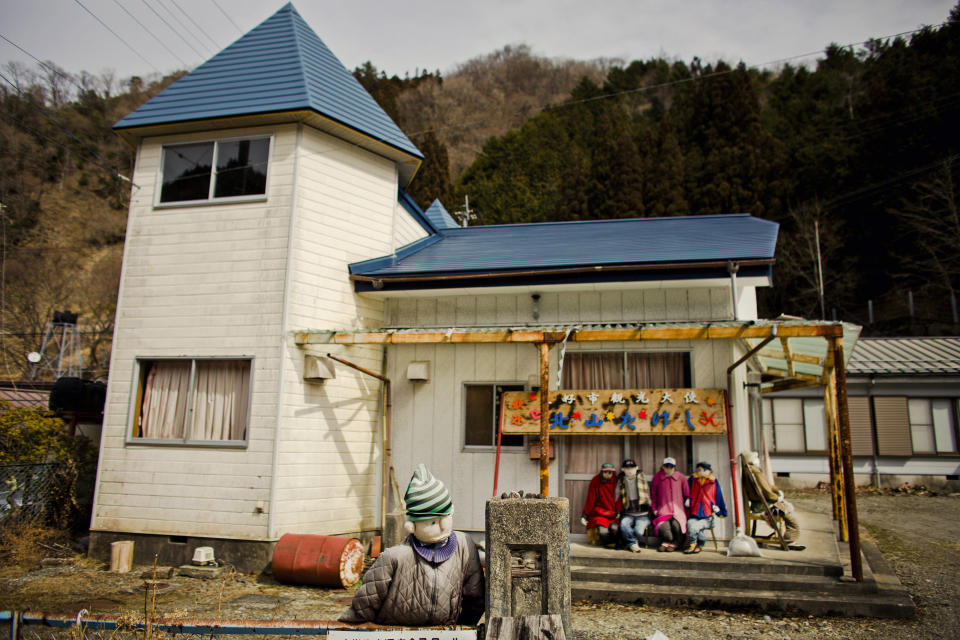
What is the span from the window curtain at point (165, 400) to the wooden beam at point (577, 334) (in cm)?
190

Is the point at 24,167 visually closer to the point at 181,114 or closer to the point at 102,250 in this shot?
the point at 102,250

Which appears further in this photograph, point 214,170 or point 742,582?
point 214,170

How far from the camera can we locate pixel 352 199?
31.5ft

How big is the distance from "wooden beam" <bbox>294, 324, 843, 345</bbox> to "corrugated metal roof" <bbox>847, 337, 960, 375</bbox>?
10235mm

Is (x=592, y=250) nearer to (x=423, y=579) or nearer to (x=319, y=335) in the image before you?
(x=319, y=335)

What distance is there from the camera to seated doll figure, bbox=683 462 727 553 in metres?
7.50

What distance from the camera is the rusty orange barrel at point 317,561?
730cm

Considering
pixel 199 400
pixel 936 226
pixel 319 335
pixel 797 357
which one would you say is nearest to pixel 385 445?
pixel 319 335

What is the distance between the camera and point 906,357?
54.3ft

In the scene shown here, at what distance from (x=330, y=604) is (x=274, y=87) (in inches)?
288

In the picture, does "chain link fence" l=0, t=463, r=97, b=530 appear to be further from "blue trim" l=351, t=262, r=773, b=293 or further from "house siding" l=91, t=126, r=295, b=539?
"blue trim" l=351, t=262, r=773, b=293

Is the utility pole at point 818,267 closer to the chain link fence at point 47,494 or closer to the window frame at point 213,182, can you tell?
the window frame at point 213,182

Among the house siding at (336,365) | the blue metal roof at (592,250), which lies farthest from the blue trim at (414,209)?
the house siding at (336,365)

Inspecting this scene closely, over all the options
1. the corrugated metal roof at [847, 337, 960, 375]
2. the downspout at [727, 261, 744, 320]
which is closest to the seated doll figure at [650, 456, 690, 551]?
the downspout at [727, 261, 744, 320]
